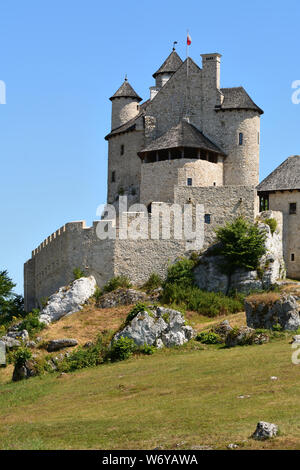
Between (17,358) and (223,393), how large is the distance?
18.3 meters

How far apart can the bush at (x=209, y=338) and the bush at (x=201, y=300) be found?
5963 millimetres

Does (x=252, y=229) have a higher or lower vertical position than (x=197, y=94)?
lower

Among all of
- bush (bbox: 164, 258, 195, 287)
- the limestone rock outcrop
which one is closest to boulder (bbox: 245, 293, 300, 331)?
the limestone rock outcrop

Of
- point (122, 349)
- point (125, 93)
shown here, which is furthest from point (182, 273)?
point (125, 93)

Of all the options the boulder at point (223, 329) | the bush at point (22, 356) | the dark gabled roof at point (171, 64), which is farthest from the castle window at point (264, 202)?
the bush at point (22, 356)

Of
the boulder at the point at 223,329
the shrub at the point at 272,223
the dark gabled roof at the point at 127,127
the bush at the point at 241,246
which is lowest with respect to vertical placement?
the boulder at the point at 223,329

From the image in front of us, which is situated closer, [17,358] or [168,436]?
[168,436]

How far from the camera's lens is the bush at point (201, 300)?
167 feet

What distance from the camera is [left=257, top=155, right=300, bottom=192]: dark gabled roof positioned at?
58250mm

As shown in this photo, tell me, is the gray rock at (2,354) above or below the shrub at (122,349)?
below

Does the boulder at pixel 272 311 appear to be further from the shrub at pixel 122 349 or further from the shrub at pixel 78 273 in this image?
the shrub at pixel 78 273

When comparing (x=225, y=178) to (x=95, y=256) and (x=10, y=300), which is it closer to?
(x=95, y=256)

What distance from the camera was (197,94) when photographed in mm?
64938
